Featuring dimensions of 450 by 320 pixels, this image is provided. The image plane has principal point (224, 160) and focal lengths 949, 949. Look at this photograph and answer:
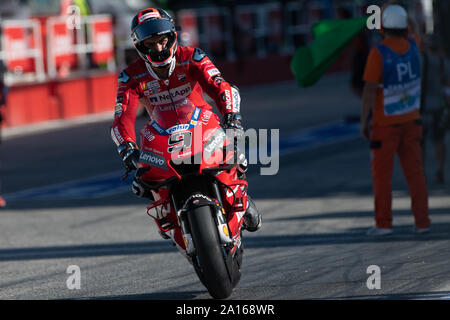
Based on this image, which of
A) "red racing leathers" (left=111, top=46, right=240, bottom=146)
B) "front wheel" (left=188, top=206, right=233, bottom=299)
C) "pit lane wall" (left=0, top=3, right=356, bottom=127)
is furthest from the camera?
"pit lane wall" (left=0, top=3, right=356, bottom=127)

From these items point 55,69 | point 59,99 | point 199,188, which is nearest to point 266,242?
point 199,188

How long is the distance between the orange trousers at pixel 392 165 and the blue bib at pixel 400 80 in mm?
165

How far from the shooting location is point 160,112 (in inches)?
251

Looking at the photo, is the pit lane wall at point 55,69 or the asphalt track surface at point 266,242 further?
the pit lane wall at point 55,69

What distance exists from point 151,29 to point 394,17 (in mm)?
2794

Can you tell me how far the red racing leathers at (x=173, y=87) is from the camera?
21.0 feet

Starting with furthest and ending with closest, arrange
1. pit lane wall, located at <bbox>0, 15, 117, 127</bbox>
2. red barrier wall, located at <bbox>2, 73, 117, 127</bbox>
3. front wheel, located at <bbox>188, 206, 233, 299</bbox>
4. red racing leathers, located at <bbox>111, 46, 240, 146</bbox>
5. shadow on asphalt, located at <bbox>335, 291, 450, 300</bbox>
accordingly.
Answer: pit lane wall, located at <bbox>0, 15, 117, 127</bbox> < red barrier wall, located at <bbox>2, 73, 117, 127</bbox> < red racing leathers, located at <bbox>111, 46, 240, 146</bbox> < shadow on asphalt, located at <bbox>335, 291, 450, 300</bbox> < front wheel, located at <bbox>188, 206, 233, 299</bbox>

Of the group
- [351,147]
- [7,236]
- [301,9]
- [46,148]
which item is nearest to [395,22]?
[7,236]

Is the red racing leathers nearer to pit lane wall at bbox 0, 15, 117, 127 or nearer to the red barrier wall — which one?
the red barrier wall

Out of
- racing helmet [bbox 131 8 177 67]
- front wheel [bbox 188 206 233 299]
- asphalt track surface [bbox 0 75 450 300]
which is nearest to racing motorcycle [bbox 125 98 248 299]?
front wheel [bbox 188 206 233 299]

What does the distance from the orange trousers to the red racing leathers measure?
7.42 ft

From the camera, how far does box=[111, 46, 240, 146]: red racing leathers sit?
21.0ft

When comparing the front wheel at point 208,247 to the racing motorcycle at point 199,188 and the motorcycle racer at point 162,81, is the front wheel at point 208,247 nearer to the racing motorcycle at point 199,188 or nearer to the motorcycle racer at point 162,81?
the racing motorcycle at point 199,188

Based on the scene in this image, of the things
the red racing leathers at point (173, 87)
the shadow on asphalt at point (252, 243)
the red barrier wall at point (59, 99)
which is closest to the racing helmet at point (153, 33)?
the red racing leathers at point (173, 87)
